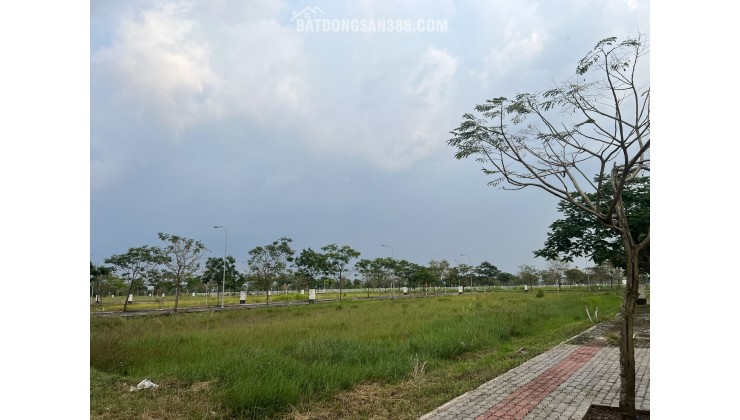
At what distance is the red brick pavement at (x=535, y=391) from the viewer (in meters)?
4.36

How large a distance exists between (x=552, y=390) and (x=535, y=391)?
219 mm

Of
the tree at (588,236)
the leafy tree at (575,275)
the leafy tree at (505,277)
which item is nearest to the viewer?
the tree at (588,236)

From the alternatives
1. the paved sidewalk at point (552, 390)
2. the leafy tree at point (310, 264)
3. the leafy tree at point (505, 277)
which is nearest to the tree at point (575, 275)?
the leafy tree at point (505, 277)

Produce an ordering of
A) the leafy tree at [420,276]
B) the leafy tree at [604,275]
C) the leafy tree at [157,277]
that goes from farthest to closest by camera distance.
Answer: the leafy tree at [420,276]
the leafy tree at [604,275]
the leafy tree at [157,277]

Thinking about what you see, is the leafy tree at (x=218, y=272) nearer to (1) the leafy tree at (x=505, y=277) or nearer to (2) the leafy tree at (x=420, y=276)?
A: (2) the leafy tree at (x=420, y=276)

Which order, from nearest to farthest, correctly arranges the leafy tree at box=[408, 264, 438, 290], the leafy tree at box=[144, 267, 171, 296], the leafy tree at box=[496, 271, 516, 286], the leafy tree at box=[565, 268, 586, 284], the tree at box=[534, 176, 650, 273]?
the tree at box=[534, 176, 650, 273]
the leafy tree at box=[144, 267, 171, 296]
the leafy tree at box=[408, 264, 438, 290]
the leafy tree at box=[565, 268, 586, 284]
the leafy tree at box=[496, 271, 516, 286]

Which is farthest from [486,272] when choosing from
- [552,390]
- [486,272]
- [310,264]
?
[552,390]

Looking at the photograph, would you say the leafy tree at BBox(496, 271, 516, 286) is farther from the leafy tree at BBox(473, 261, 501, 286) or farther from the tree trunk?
the tree trunk

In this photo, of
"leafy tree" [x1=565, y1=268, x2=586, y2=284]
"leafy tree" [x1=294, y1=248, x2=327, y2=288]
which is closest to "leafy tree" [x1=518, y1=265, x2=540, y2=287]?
"leafy tree" [x1=565, y1=268, x2=586, y2=284]

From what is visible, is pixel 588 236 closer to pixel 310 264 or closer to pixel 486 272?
pixel 310 264

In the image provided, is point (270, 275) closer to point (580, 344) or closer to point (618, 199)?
point (580, 344)

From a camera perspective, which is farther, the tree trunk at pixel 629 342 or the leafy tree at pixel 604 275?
the leafy tree at pixel 604 275

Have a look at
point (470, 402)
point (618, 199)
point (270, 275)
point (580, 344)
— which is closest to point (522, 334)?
point (580, 344)

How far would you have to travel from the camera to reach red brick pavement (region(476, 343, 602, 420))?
4359 millimetres
